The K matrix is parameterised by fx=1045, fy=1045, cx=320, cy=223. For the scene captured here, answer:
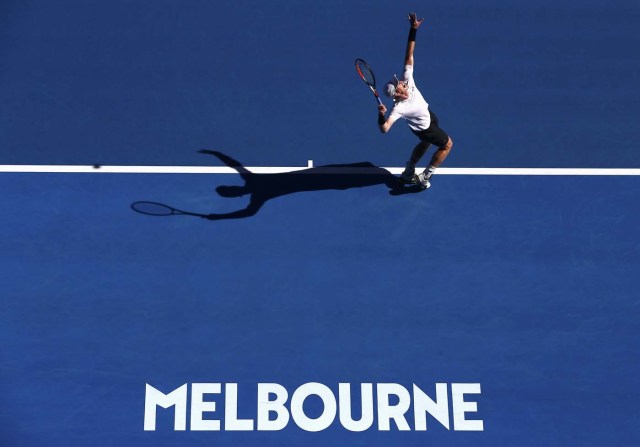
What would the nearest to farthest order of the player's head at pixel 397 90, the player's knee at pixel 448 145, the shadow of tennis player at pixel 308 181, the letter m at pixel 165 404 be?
the letter m at pixel 165 404 < the player's head at pixel 397 90 < the player's knee at pixel 448 145 < the shadow of tennis player at pixel 308 181

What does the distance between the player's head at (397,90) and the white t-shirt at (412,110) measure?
7 centimetres

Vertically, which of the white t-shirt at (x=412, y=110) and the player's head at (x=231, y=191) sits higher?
the white t-shirt at (x=412, y=110)

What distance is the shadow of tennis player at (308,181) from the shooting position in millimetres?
14828

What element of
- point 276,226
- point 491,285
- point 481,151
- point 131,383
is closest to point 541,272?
point 491,285

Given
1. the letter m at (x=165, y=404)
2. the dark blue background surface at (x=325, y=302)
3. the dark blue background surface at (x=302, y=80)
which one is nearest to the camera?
the letter m at (x=165, y=404)

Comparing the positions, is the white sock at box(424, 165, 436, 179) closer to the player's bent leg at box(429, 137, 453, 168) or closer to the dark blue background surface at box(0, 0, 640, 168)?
the player's bent leg at box(429, 137, 453, 168)

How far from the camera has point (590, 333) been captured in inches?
540

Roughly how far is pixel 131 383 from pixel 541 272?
564cm

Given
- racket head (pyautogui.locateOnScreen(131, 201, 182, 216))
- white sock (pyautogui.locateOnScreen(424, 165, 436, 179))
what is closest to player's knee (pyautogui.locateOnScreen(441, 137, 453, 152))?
white sock (pyautogui.locateOnScreen(424, 165, 436, 179))

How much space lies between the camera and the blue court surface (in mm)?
13188

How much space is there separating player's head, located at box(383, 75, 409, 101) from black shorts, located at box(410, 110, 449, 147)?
1.98ft

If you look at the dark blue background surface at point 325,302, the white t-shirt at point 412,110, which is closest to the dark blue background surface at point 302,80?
the dark blue background surface at point 325,302

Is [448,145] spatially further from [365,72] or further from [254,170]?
[254,170]

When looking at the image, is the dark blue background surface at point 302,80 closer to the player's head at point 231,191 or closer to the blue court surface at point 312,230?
the blue court surface at point 312,230
